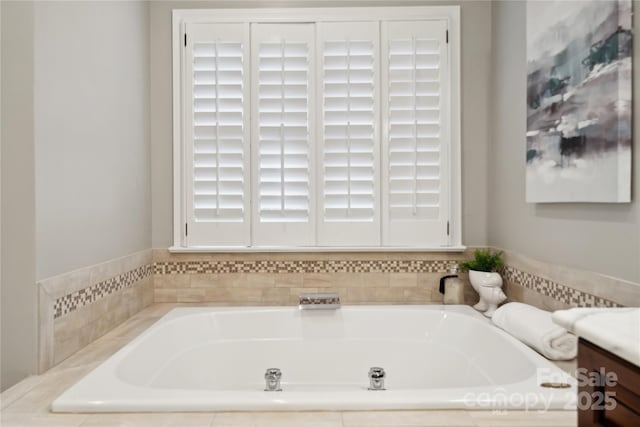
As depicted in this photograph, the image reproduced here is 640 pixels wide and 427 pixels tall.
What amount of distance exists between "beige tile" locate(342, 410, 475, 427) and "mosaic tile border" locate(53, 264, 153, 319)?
1.15 meters

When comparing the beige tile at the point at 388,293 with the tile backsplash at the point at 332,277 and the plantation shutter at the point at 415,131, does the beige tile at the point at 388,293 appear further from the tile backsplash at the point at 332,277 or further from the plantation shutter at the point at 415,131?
the plantation shutter at the point at 415,131

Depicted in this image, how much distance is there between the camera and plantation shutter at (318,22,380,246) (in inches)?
103

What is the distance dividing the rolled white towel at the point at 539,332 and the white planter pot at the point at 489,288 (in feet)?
1.08

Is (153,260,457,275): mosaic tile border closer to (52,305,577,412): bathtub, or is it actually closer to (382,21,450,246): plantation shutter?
(382,21,450,246): plantation shutter

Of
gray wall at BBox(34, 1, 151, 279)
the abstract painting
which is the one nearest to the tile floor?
gray wall at BBox(34, 1, 151, 279)

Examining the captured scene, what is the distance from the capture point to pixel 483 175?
8.77 ft

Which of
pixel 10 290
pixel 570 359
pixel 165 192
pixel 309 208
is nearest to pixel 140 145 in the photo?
pixel 165 192

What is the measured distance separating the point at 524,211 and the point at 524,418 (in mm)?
1248

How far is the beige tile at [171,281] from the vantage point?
267 cm

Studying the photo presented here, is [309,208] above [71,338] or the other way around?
above

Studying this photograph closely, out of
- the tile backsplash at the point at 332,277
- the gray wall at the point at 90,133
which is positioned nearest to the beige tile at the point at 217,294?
the tile backsplash at the point at 332,277

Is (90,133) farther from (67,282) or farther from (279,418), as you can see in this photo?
(279,418)

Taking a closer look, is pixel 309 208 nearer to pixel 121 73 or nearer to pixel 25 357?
pixel 121 73

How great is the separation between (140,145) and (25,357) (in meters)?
1.30
